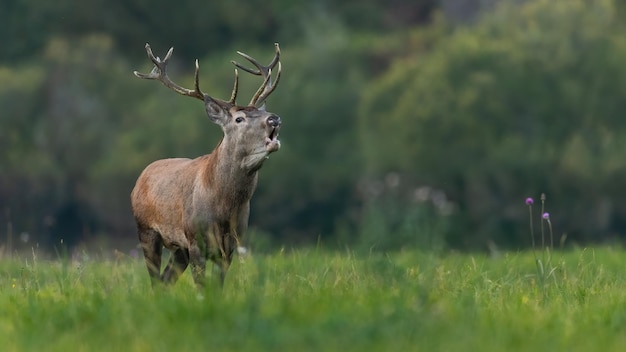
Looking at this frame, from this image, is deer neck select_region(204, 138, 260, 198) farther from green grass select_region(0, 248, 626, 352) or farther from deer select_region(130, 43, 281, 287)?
green grass select_region(0, 248, 626, 352)

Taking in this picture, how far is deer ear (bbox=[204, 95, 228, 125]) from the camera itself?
11.5 m

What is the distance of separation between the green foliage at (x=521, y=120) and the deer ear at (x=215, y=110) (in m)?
34.1

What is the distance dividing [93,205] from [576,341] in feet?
143

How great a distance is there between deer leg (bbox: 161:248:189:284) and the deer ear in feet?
3.31

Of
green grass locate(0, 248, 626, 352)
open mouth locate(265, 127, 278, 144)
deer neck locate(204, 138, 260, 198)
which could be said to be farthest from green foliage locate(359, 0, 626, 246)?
green grass locate(0, 248, 626, 352)

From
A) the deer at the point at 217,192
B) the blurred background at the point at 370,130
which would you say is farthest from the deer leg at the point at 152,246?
the blurred background at the point at 370,130

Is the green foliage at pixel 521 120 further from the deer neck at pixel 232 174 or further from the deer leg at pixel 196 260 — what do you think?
the deer leg at pixel 196 260

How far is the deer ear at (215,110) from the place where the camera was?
11.5 m

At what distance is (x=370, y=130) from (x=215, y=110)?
3912cm

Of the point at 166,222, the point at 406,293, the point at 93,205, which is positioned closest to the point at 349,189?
the point at 93,205

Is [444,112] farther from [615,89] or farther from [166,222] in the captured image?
[166,222]

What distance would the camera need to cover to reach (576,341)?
7.75m

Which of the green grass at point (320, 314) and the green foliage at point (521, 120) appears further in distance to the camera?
the green foliage at point (521, 120)

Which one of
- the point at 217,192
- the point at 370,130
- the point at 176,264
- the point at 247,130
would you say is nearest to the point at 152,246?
the point at 176,264
